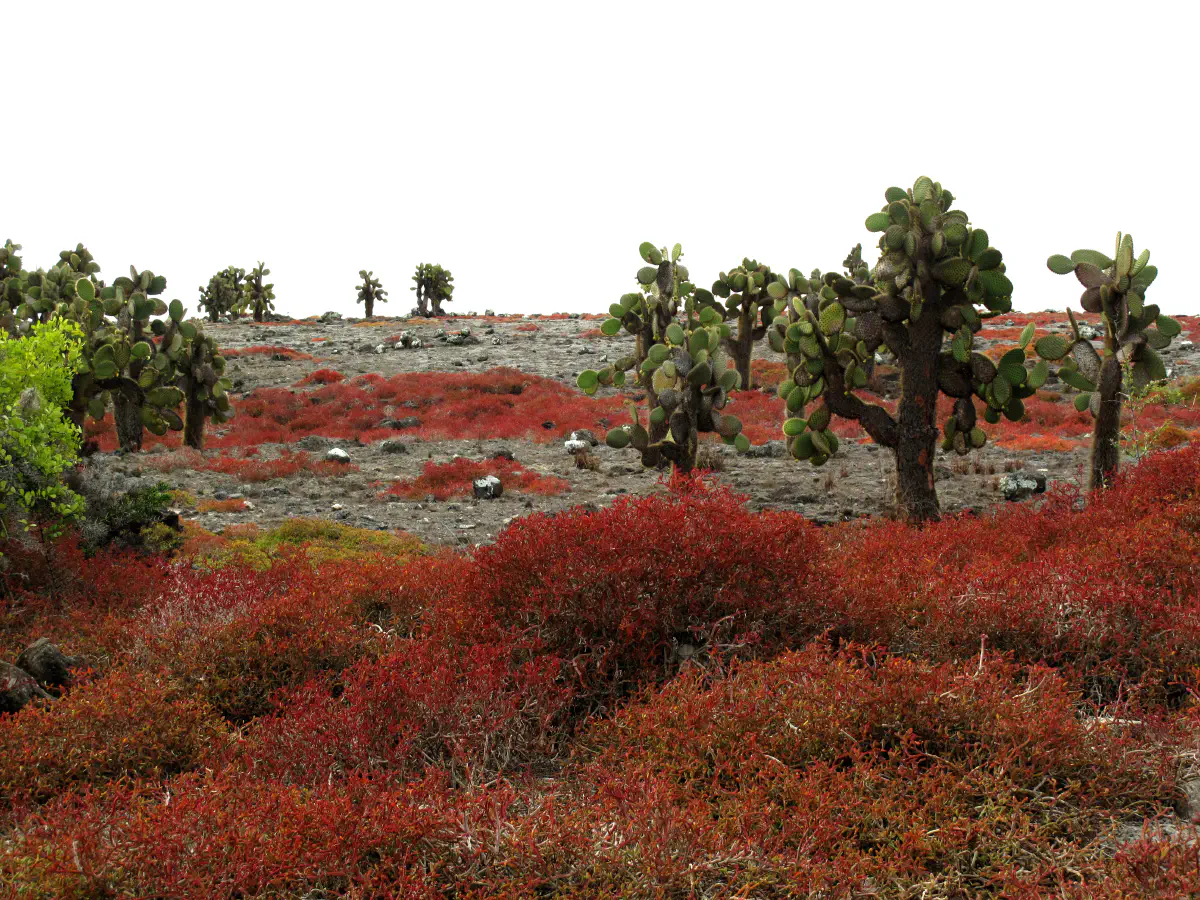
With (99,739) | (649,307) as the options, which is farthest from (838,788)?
(649,307)

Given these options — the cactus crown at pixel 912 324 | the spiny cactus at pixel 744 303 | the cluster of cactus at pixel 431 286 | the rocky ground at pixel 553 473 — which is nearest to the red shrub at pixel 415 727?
the rocky ground at pixel 553 473

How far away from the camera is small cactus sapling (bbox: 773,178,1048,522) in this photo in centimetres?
1236

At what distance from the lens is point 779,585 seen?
6.85 m

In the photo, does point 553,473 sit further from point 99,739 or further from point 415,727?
point 415,727

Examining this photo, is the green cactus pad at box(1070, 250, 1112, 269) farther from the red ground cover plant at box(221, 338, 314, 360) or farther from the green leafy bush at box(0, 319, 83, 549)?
the red ground cover plant at box(221, 338, 314, 360)

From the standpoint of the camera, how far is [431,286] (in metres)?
66.9

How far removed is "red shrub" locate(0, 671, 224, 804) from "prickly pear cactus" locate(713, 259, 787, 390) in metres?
20.2

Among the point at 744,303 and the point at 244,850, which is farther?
the point at 744,303

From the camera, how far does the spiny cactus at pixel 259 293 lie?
6575 centimetres

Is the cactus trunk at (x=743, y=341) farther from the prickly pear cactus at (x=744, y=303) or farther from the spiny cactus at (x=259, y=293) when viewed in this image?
the spiny cactus at (x=259, y=293)

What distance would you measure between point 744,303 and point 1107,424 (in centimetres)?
1411

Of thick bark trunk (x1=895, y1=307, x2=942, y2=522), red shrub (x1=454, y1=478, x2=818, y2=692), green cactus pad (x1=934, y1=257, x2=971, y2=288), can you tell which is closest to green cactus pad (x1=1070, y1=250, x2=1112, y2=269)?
green cactus pad (x1=934, y1=257, x2=971, y2=288)

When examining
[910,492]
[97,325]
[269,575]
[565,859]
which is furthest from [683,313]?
[565,859]

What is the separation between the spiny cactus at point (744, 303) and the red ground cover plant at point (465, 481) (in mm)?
8927
